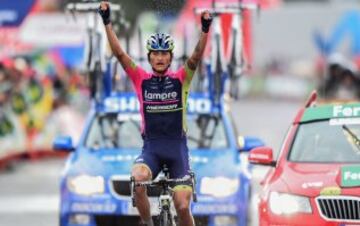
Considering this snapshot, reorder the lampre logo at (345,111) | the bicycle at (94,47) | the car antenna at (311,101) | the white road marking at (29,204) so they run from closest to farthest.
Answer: the lampre logo at (345,111), the car antenna at (311,101), the bicycle at (94,47), the white road marking at (29,204)

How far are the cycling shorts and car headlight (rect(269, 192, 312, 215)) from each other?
870mm

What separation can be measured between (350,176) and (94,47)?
5187 millimetres

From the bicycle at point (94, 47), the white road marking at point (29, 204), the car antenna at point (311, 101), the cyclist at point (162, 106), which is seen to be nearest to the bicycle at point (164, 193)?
the cyclist at point (162, 106)

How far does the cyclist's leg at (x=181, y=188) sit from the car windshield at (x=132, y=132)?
3031 mm

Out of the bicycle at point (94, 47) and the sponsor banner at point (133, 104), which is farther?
the bicycle at point (94, 47)

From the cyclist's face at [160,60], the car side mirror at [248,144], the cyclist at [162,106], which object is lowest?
the car side mirror at [248,144]

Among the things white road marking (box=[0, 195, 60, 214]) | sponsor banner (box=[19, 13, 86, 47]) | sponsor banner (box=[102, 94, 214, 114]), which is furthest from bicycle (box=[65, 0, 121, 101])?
sponsor banner (box=[19, 13, 86, 47])

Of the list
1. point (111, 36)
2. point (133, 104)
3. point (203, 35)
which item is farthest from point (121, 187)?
point (203, 35)

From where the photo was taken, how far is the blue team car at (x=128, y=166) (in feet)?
41.4

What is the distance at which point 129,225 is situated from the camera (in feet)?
42.1

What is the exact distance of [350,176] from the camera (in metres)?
11.0

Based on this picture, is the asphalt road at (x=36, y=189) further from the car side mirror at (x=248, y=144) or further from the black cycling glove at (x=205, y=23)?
the black cycling glove at (x=205, y=23)

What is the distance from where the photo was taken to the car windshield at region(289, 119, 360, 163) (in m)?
11.8

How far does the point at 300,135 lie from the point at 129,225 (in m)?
2.02
